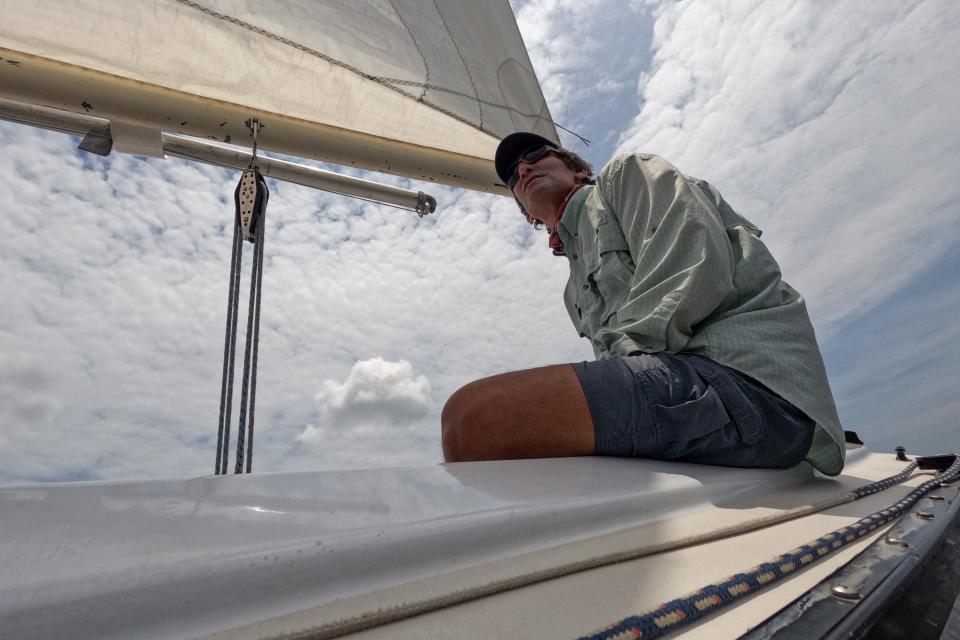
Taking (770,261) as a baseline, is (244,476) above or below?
below

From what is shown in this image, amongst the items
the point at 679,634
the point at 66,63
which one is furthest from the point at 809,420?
the point at 66,63

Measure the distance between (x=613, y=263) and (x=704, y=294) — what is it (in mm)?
307

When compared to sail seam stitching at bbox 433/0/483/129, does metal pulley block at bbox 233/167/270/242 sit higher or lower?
lower

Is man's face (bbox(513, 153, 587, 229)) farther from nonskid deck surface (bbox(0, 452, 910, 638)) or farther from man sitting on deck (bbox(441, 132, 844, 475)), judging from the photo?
nonskid deck surface (bbox(0, 452, 910, 638))

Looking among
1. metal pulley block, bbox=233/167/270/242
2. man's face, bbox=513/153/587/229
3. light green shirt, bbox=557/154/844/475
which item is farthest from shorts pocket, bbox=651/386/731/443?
metal pulley block, bbox=233/167/270/242

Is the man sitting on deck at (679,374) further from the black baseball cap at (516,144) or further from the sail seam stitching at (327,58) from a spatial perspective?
the sail seam stitching at (327,58)

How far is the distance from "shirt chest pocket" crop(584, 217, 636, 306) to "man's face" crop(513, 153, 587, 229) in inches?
14.7

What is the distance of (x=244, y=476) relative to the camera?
1.68ft

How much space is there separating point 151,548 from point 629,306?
3.27 feet

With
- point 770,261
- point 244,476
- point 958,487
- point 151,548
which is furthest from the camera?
point 770,261

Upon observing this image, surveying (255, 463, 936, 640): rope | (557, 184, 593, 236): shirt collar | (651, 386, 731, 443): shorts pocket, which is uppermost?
(557, 184, 593, 236): shirt collar

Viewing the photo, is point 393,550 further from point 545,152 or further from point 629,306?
point 545,152

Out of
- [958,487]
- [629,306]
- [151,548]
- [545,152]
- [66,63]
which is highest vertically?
[66,63]

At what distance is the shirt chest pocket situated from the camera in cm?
126
